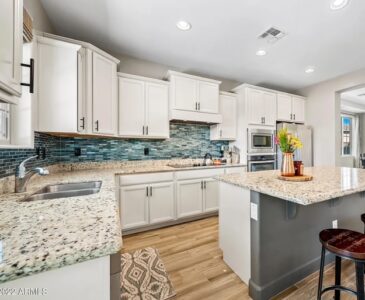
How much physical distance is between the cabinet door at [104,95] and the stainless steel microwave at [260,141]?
2.46m

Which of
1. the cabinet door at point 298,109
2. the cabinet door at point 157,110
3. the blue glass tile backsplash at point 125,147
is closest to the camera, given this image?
the blue glass tile backsplash at point 125,147

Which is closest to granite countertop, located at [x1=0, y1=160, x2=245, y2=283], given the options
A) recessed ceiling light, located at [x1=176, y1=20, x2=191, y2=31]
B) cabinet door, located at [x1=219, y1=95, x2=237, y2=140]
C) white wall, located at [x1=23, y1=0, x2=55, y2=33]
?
white wall, located at [x1=23, y1=0, x2=55, y2=33]

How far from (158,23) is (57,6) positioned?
1071 millimetres

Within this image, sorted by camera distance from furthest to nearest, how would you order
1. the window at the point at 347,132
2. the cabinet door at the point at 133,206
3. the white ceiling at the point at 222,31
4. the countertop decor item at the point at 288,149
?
the window at the point at 347,132, the cabinet door at the point at 133,206, the white ceiling at the point at 222,31, the countertop decor item at the point at 288,149

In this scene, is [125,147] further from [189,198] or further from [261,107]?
[261,107]

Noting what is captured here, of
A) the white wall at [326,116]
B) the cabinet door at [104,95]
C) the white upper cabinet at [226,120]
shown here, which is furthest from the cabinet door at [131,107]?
the white wall at [326,116]

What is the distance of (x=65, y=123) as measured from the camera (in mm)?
1866

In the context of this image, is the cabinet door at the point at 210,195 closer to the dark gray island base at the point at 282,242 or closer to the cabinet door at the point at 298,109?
the dark gray island base at the point at 282,242

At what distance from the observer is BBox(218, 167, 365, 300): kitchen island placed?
4.28ft

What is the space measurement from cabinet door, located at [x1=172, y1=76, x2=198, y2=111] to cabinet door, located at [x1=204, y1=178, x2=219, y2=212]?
131 centimetres

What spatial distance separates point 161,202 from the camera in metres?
2.63

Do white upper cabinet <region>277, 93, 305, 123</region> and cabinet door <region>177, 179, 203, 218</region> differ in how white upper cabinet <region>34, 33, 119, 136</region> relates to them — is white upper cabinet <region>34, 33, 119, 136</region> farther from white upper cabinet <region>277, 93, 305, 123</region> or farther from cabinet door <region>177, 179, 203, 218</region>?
white upper cabinet <region>277, 93, 305, 123</region>

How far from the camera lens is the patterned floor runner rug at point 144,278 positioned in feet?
4.56

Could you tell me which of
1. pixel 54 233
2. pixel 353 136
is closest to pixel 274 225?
pixel 54 233
